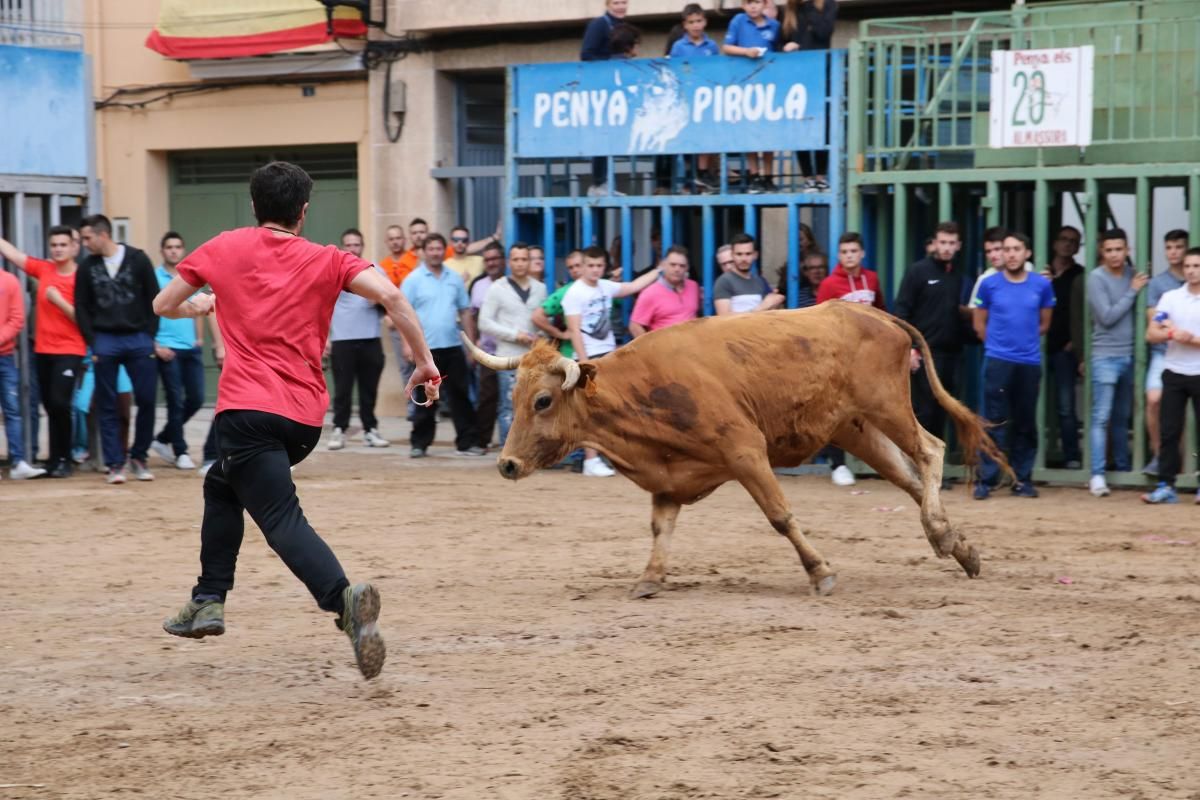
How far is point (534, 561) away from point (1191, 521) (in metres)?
4.36

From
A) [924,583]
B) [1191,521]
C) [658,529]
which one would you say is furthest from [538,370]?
[1191,521]

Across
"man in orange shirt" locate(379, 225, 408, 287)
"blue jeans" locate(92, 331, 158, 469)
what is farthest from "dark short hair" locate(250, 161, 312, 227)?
"man in orange shirt" locate(379, 225, 408, 287)

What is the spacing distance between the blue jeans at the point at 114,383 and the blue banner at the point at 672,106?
3798mm

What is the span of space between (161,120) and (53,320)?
23.5ft

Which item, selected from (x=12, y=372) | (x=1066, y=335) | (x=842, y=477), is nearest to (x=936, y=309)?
(x=1066, y=335)

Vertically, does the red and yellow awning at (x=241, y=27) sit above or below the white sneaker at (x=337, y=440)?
above

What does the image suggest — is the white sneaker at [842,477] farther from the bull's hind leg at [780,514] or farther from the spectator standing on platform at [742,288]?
the bull's hind leg at [780,514]

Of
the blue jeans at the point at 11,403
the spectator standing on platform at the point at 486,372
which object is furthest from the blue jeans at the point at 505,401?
the blue jeans at the point at 11,403

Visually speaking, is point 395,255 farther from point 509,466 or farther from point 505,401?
point 509,466

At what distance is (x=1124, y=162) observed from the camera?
12.4 metres

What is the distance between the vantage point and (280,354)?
20.6 ft

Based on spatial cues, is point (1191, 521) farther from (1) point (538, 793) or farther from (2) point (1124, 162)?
(1) point (538, 793)

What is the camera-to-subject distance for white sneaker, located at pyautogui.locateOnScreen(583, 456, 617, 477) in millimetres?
13680

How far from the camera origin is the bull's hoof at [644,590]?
821 cm
